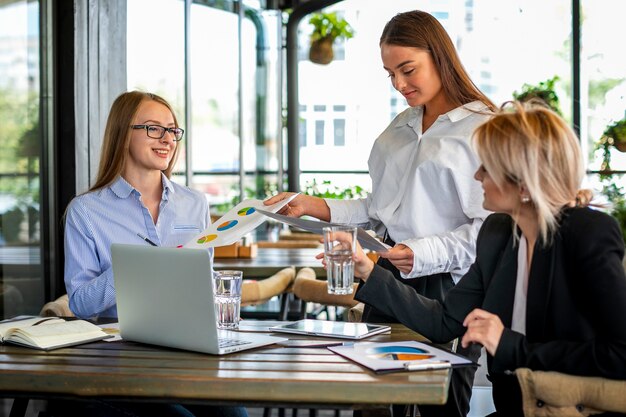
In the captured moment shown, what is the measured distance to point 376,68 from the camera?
1138 centimetres

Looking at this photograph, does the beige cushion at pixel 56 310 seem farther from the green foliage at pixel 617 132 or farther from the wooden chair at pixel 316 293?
the green foliage at pixel 617 132

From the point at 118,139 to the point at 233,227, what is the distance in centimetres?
79

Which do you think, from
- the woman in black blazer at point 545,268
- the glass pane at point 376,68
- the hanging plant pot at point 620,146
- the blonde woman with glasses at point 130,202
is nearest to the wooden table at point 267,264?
the blonde woman with glasses at point 130,202

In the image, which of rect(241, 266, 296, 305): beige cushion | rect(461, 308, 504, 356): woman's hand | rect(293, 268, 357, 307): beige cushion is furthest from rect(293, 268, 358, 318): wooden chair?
rect(461, 308, 504, 356): woman's hand

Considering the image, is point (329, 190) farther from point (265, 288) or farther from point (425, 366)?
point (425, 366)

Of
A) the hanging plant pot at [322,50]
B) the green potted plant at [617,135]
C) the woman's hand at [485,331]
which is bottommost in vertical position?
the woman's hand at [485,331]

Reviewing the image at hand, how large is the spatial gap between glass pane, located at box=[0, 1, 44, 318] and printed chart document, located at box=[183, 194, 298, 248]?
1.58m

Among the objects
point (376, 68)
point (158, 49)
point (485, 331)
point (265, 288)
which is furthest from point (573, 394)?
point (376, 68)

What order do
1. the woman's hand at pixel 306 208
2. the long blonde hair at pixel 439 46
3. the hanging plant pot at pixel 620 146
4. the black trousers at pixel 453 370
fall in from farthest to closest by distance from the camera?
1. the hanging plant pot at pixel 620 146
2. the woman's hand at pixel 306 208
3. the long blonde hair at pixel 439 46
4. the black trousers at pixel 453 370

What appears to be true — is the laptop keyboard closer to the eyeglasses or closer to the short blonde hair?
the short blonde hair

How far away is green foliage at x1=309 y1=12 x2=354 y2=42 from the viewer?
10.2 meters

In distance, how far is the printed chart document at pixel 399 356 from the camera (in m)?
1.82

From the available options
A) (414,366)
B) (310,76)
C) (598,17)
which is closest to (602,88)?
(598,17)

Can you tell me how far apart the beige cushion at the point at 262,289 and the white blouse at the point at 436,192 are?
52.3 inches
